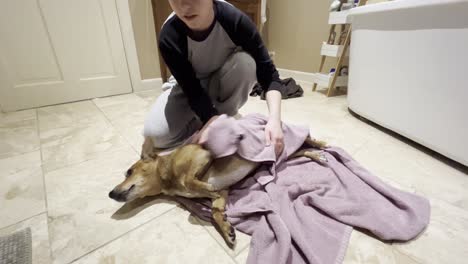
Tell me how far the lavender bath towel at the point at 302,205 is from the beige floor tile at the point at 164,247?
0.21 ft

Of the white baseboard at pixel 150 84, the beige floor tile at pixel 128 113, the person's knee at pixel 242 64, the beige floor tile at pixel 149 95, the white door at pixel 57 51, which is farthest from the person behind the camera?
the white baseboard at pixel 150 84

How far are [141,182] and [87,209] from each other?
0.63ft

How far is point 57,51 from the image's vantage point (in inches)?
62.4

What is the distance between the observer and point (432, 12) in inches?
32.3

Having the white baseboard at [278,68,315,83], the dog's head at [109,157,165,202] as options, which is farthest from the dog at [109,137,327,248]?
the white baseboard at [278,68,315,83]

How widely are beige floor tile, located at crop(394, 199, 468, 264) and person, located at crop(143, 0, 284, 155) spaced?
414 millimetres

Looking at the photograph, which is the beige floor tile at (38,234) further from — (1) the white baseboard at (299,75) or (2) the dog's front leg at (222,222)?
(1) the white baseboard at (299,75)

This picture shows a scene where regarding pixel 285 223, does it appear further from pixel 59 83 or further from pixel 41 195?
pixel 59 83

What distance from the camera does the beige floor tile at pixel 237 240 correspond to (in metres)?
0.54

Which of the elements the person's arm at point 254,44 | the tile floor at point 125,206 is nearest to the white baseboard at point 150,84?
the tile floor at point 125,206

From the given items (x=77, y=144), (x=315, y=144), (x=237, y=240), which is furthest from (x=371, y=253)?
(x=77, y=144)

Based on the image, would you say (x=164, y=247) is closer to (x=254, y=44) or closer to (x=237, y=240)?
(x=237, y=240)

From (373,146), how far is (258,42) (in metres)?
0.66

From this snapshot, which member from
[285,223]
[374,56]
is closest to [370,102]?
[374,56]
